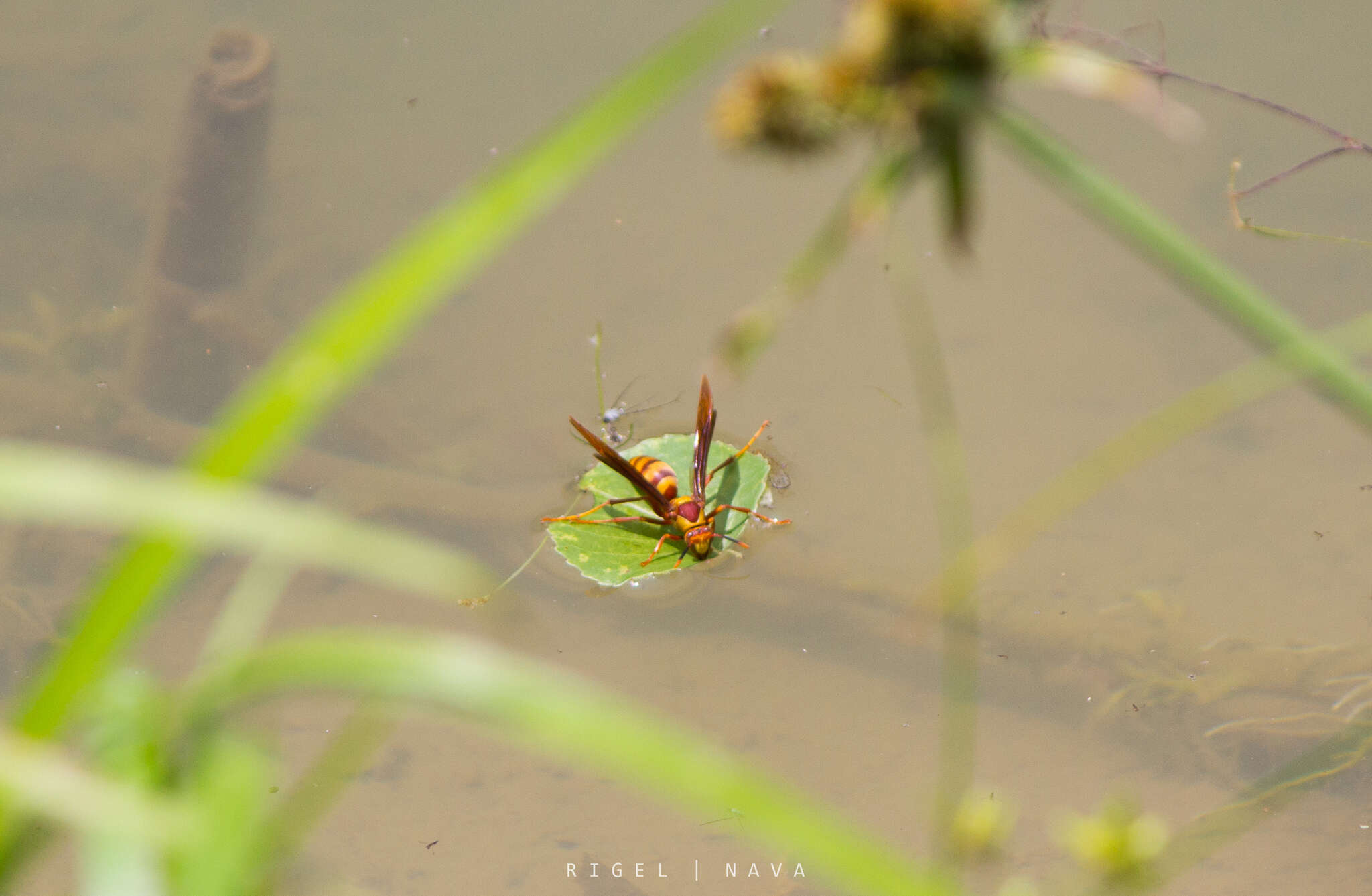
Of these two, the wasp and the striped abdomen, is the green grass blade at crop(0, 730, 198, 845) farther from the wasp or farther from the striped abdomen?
the striped abdomen

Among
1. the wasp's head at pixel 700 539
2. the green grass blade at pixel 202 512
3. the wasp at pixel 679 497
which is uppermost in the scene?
the wasp at pixel 679 497

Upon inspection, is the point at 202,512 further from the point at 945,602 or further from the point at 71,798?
the point at 945,602

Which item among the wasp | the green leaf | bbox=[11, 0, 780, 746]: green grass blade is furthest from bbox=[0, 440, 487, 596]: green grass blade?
the green leaf

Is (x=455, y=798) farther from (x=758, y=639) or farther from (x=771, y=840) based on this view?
(x=771, y=840)

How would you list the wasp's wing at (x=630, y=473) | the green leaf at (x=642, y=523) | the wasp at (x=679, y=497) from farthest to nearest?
1. the green leaf at (x=642, y=523)
2. the wasp at (x=679, y=497)
3. the wasp's wing at (x=630, y=473)

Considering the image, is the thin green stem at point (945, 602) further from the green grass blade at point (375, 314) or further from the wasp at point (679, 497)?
the green grass blade at point (375, 314)

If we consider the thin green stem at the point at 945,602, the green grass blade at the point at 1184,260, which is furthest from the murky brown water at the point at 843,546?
the green grass blade at the point at 1184,260

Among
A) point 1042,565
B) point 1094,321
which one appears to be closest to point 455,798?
point 1042,565
